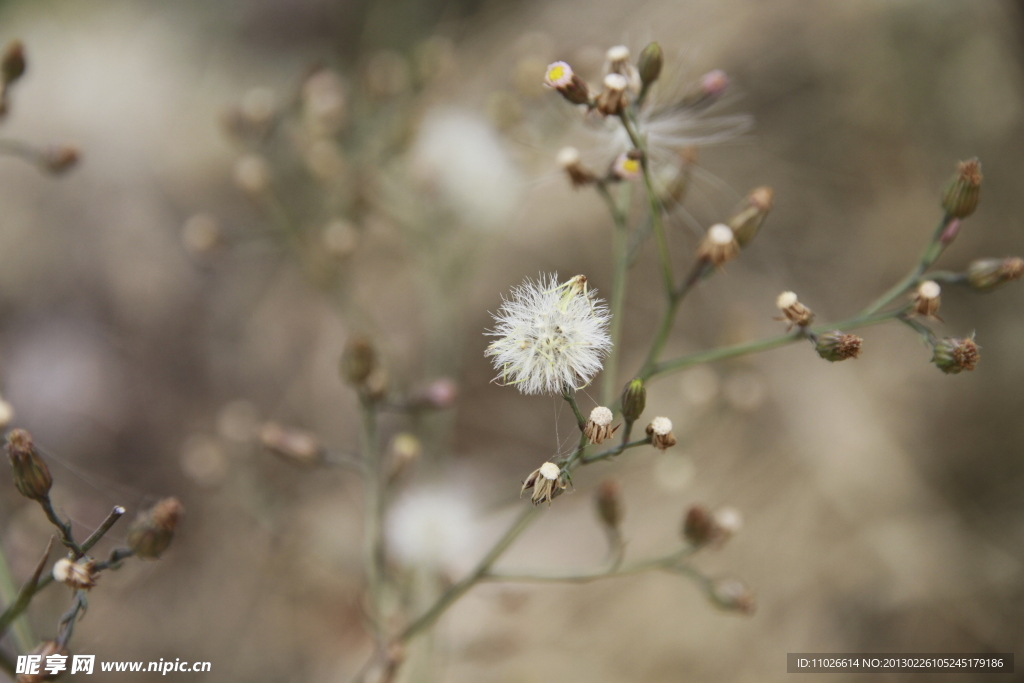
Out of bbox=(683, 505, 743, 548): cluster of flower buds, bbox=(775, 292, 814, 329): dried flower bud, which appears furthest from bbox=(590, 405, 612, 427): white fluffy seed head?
bbox=(683, 505, 743, 548): cluster of flower buds

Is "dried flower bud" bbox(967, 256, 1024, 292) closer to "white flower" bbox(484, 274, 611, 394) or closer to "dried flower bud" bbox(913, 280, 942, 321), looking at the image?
"dried flower bud" bbox(913, 280, 942, 321)

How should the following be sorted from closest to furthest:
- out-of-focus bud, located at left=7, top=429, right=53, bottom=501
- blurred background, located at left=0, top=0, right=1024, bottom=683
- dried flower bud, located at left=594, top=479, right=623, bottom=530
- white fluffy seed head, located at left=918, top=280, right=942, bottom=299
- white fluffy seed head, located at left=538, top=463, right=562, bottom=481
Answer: white fluffy seed head, located at left=538, top=463, right=562, bottom=481 < out-of-focus bud, located at left=7, top=429, right=53, bottom=501 < white fluffy seed head, located at left=918, top=280, right=942, bottom=299 < dried flower bud, located at left=594, top=479, right=623, bottom=530 < blurred background, located at left=0, top=0, right=1024, bottom=683

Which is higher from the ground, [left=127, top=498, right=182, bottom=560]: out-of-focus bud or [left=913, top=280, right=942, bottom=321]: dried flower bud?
[left=913, top=280, right=942, bottom=321]: dried flower bud

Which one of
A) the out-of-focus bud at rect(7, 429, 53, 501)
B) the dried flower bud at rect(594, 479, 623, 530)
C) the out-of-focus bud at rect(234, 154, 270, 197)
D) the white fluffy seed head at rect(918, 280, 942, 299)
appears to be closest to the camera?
the out-of-focus bud at rect(7, 429, 53, 501)

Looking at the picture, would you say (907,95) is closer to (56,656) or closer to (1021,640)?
(1021,640)

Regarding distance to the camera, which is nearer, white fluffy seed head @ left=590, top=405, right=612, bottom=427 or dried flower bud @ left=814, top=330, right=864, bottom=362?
white fluffy seed head @ left=590, top=405, right=612, bottom=427

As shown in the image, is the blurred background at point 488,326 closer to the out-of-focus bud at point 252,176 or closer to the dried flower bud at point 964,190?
the out-of-focus bud at point 252,176

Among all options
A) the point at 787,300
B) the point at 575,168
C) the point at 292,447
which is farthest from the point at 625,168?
the point at 292,447

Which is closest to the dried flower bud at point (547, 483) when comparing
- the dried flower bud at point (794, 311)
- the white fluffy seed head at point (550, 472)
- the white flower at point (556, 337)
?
the white fluffy seed head at point (550, 472)

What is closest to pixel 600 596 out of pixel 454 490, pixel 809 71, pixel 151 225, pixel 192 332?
pixel 454 490
